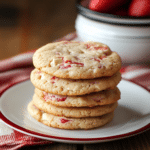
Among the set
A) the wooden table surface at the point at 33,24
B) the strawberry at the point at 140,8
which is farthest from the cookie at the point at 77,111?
the wooden table surface at the point at 33,24

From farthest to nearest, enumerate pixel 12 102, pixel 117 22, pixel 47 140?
1. pixel 117 22
2. pixel 12 102
3. pixel 47 140

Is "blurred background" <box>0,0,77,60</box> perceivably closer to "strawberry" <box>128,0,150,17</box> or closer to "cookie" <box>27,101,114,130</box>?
"strawberry" <box>128,0,150,17</box>

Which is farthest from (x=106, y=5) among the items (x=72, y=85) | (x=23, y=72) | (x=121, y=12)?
(x=72, y=85)

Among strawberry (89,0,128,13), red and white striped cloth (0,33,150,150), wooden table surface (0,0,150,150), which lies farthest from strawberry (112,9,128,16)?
wooden table surface (0,0,150,150)

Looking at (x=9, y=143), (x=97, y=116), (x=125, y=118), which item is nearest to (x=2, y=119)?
(x=9, y=143)

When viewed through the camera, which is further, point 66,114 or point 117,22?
point 117,22

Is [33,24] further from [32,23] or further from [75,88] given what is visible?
[75,88]

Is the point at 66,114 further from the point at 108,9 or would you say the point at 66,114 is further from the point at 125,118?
the point at 108,9
